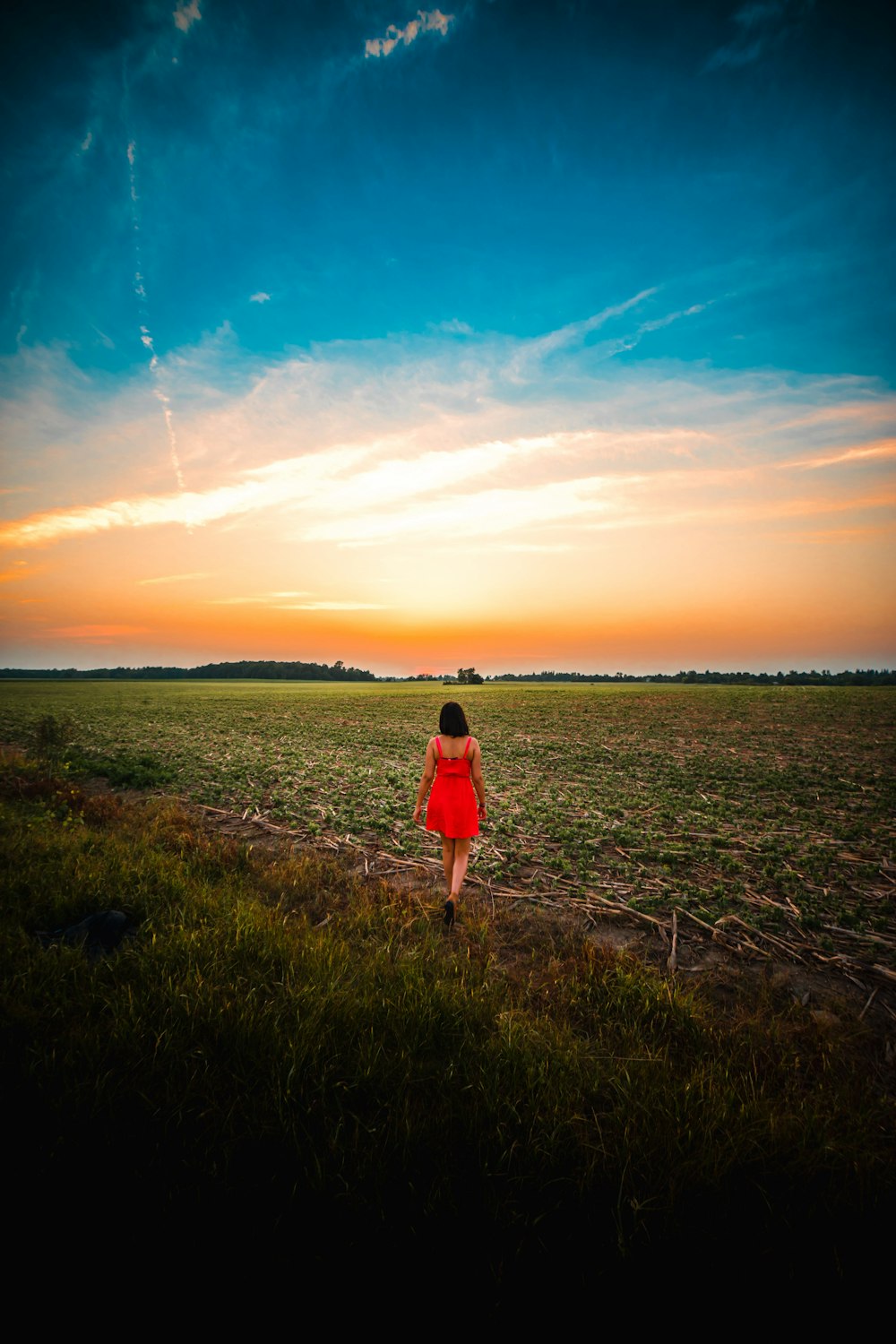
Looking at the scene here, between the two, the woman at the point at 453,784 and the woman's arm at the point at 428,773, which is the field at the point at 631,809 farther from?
the woman's arm at the point at 428,773

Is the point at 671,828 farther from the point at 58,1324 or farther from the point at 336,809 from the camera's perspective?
the point at 58,1324

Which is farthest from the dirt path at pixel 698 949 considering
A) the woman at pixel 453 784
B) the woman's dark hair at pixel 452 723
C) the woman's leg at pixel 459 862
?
the woman's dark hair at pixel 452 723

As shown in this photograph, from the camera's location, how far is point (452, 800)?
6.59m

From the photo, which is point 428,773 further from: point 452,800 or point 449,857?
point 449,857

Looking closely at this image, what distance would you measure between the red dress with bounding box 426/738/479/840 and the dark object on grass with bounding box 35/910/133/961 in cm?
347

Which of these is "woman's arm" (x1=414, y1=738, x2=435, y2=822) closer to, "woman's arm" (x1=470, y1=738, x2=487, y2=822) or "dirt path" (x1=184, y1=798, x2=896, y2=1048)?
"woman's arm" (x1=470, y1=738, x2=487, y2=822)

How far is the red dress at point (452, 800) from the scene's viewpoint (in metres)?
6.58

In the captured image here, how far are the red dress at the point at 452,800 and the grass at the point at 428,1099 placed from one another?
136 centimetres

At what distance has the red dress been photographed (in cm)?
658

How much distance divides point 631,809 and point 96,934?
11.1 metres

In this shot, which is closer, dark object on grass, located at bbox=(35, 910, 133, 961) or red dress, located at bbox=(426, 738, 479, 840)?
dark object on grass, located at bbox=(35, 910, 133, 961)

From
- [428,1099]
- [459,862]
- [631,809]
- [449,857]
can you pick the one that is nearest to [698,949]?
[459,862]

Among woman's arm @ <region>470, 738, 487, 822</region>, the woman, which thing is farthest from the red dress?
woman's arm @ <region>470, 738, 487, 822</region>

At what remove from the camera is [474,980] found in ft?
16.5
